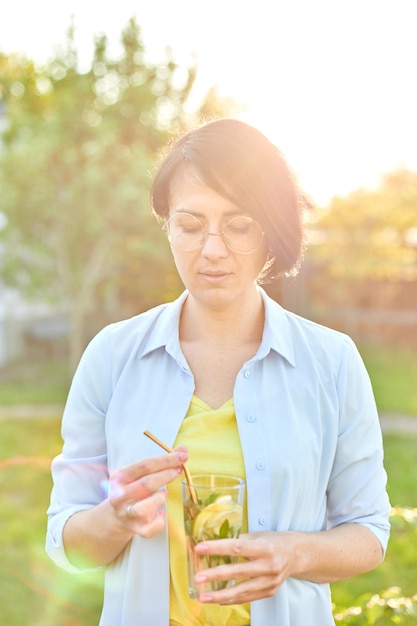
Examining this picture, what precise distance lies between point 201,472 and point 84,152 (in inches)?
457

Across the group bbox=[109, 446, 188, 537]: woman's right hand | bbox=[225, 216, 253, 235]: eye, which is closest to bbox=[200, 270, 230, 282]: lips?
bbox=[225, 216, 253, 235]: eye

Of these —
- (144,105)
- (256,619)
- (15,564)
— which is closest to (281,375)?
(256,619)

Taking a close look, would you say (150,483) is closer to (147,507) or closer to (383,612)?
(147,507)

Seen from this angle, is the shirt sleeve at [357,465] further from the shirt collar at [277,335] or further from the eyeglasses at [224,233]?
the eyeglasses at [224,233]

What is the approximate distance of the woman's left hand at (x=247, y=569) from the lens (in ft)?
6.01

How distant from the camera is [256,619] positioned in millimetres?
2107

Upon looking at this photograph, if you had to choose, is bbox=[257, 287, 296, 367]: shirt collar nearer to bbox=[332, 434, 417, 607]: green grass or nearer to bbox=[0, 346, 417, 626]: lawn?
bbox=[0, 346, 417, 626]: lawn

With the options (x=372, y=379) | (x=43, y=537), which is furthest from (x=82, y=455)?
(x=372, y=379)

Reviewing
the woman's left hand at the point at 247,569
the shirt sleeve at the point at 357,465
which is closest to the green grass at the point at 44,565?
the shirt sleeve at the point at 357,465

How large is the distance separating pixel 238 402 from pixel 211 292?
303mm

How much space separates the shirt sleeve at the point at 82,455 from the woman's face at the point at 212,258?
372mm

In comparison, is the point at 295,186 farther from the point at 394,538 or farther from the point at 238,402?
the point at 394,538

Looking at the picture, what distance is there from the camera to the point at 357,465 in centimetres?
222

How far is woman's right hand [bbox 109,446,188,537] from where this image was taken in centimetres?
187
